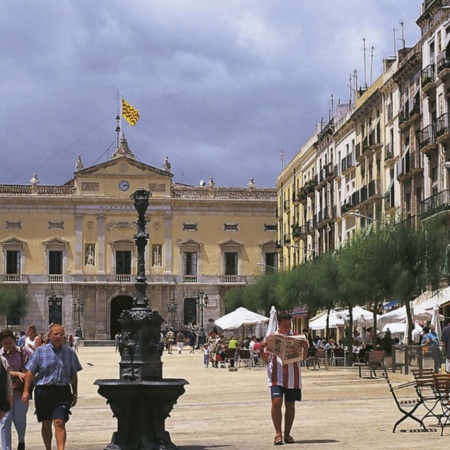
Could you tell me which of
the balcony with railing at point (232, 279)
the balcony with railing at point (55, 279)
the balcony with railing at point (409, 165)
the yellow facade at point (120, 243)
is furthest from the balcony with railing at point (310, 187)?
the balcony with railing at point (55, 279)

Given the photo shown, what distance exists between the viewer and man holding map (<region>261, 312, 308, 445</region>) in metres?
13.5

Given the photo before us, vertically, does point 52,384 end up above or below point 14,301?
below

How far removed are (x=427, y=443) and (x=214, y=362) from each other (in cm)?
2920

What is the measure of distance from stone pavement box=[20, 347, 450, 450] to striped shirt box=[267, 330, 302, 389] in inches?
28.6

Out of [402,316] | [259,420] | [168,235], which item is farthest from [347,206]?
[259,420]

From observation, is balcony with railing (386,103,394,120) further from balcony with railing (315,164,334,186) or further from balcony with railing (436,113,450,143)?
balcony with railing (315,164,334,186)

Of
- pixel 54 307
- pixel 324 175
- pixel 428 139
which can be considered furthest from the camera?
pixel 54 307

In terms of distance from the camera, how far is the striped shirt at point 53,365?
11.9 meters

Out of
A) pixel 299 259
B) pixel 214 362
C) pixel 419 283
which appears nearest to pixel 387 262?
pixel 419 283

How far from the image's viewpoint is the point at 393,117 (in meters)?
50.0

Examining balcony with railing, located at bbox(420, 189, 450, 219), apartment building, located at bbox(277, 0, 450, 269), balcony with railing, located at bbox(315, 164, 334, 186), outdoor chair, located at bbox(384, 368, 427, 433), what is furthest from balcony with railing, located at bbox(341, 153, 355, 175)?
outdoor chair, located at bbox(384, 368, 427, 433)

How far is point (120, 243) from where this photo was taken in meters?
83.1

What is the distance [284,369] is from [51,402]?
3.04m

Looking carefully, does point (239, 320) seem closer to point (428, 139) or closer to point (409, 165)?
point (409, 165)
